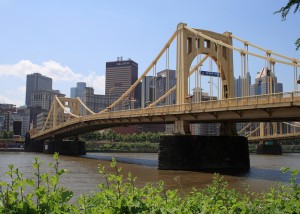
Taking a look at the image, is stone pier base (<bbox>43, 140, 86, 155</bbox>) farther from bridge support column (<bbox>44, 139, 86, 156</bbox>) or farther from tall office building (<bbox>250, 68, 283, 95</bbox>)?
tall office building (<bbox>250, 68, 283, 95</bbox>)

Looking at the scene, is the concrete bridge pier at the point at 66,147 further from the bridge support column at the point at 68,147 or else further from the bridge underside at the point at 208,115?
the bridge underside at the point at 208,115

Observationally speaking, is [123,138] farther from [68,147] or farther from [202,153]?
[202,153]

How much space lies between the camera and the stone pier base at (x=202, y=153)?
130 feet

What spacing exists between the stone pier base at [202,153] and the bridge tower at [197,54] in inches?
71.3

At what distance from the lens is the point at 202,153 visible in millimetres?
40844

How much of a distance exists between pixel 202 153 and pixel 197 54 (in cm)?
1246

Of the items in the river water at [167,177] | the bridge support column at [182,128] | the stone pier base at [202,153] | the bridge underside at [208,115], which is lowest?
the river water at [167,177]

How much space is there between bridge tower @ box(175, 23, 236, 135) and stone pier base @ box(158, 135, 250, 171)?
181cm

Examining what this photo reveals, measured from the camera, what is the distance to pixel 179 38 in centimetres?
4572

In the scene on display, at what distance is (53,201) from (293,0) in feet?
21.7

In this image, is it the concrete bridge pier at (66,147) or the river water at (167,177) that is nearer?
the river water at (167,177)

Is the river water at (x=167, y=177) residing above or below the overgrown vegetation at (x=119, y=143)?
below

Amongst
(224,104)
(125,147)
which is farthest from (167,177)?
(125,147)

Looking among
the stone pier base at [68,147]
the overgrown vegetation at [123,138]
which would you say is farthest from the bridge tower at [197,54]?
the overgrown vegetation at [123,138]
